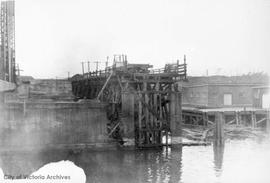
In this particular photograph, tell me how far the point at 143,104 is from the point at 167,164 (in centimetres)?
602

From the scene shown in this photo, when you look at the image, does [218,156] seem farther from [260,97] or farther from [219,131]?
[260,97]

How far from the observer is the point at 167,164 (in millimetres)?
23297

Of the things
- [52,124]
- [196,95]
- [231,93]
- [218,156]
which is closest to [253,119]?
[231,93]

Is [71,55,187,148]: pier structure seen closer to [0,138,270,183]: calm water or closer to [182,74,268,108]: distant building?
[0,138,270,183]: calm water

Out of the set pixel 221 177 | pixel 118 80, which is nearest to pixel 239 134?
pixel 118 80

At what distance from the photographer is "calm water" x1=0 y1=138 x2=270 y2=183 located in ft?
65.4

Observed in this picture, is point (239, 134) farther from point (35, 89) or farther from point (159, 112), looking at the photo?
point (35, 89)

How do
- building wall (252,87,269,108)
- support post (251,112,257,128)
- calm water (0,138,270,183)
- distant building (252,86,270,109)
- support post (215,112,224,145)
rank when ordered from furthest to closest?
building wall (252,87,269,108), distant building (252,86,270,109), support post (251,112,257,128), support post (215,112,224,145), calm water (0,138,270,183)

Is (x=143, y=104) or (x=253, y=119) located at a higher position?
(x=143, y=104)

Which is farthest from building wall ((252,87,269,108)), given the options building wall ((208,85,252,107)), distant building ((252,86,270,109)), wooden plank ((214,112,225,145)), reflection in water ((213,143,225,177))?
reflection in water ((213,143,225,177))

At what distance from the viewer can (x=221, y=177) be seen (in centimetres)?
2019

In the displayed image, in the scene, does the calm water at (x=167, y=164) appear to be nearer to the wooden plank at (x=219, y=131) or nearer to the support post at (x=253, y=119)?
the wooden plank at (x=219, y=131)

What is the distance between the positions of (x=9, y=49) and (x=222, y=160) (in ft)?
67.9

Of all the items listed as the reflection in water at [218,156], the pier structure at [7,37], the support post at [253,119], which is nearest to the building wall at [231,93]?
the support post at [253,119]
